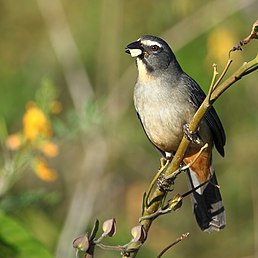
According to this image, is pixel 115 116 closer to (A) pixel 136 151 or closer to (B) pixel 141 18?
(A) pixel 136 151

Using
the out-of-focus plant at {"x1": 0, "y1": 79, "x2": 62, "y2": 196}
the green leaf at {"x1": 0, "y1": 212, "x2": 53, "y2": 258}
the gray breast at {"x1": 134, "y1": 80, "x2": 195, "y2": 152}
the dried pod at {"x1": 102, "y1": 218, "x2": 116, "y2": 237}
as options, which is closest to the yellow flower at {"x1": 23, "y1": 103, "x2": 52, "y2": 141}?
the out-of-focus plant at {"x1": 0, "y1": 79, "x2": 62, "y2": 196}

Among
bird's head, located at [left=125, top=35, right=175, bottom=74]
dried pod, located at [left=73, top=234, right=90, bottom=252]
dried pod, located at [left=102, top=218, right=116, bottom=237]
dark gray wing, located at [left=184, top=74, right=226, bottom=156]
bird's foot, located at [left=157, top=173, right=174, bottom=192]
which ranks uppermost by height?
bird's head, located at [left=125, top=35, right=175, bottom=74]

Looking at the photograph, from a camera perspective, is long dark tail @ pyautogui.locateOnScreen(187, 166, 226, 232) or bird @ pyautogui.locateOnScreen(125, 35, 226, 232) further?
bird @ pyautogui.locateOnScreen(125, 35, 226, 232)

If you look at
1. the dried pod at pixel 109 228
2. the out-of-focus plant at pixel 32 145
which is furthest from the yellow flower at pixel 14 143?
the dried pod at pixel 109 228

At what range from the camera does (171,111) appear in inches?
179

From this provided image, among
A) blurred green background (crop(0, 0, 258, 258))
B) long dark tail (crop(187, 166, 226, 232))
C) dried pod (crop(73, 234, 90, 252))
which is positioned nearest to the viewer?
dried pod (crop(73, 234, 90, 252))

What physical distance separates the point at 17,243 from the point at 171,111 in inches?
53.0

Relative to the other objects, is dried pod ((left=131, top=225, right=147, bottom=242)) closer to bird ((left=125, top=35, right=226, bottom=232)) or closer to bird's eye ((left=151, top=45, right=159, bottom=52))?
bird ((left=125, top=35, right=226, bottom=232))

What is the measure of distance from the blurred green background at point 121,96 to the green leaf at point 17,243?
2448 mm

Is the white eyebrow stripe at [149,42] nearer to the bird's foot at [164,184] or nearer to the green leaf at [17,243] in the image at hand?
the green leaf at [17,243]

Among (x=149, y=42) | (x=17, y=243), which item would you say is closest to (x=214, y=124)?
(x=149, y=42)

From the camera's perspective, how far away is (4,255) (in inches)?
137

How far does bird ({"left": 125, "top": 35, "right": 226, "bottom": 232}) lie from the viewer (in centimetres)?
454

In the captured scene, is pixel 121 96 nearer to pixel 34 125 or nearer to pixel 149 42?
pixel 149 42
